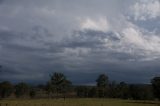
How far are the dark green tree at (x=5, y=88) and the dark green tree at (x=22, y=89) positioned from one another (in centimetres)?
716

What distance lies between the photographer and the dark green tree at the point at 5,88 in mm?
176625

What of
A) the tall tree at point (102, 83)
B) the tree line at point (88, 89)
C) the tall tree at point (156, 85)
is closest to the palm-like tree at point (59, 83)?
the tree line at point (88, 89)

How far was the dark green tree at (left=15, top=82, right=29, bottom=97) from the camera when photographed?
18900 cm

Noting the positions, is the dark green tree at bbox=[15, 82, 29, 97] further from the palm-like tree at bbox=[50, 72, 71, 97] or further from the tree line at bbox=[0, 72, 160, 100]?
the palm-like tree at bbox=[50, 72, 71, 97]

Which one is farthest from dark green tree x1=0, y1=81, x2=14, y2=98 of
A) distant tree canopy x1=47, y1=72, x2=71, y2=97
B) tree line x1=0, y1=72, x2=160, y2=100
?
distant tree canopy x1=47, y1=72, x2=71, y2=97

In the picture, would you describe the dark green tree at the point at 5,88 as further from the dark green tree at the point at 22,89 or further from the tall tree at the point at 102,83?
the tall tree at the point at 102,83

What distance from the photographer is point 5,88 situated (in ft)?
581

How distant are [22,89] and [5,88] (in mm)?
13767

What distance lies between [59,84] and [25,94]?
1568 inches

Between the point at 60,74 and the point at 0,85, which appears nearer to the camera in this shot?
the point at 60,74

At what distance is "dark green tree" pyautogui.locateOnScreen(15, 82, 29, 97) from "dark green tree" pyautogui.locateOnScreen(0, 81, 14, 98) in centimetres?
716

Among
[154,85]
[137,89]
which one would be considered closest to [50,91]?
[137,89]

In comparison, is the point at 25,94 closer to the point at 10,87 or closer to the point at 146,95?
the point at 10,87

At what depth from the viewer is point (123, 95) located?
168625 millimetres
